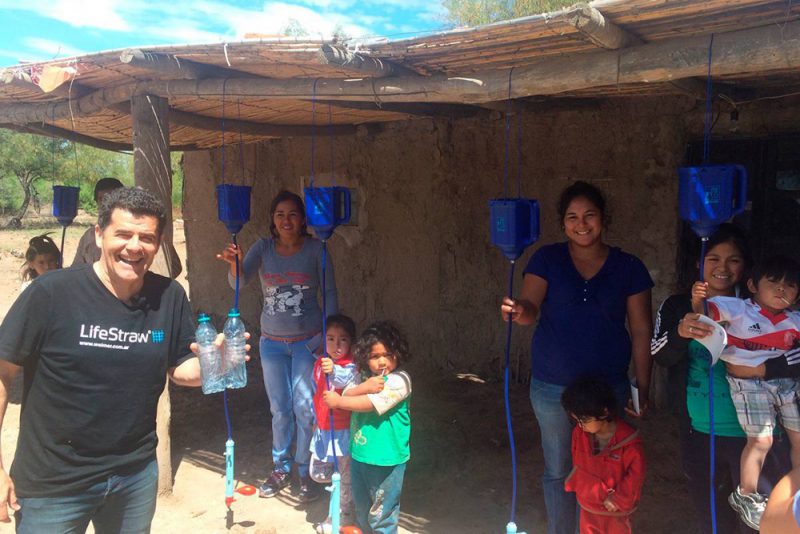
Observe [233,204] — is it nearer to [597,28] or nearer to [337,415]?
[337,415]

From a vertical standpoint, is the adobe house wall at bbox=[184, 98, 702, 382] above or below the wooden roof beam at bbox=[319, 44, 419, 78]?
below

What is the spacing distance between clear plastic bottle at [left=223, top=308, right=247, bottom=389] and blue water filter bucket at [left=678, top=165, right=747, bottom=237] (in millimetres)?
1717

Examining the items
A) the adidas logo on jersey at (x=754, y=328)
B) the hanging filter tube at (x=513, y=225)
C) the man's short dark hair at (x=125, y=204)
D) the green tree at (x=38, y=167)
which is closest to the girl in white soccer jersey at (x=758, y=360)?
the adidas logo on jersey at (x=754, y=328)

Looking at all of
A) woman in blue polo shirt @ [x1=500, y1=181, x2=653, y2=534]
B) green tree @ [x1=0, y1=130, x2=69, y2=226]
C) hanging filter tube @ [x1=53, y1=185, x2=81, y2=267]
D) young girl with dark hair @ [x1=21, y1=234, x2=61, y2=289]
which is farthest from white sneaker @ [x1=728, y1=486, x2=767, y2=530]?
green tree @ [x1=0, y1=130, x2=69, y2=226]

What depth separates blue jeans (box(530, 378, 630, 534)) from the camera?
2475 mm

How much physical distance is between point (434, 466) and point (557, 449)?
1.56 metres

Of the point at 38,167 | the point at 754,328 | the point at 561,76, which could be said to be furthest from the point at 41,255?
the point at 38,167

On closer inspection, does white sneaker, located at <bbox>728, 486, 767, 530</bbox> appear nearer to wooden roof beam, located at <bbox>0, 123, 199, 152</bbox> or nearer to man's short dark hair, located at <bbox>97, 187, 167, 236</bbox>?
man's short dark hair, located at <bbox>97, 187, 167, 236</bbox>

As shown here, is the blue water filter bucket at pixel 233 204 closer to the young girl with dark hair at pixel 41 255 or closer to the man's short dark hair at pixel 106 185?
the man's short dark hair at pixel 106 185

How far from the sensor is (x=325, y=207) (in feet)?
9.61

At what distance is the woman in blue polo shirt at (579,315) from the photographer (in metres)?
2.39

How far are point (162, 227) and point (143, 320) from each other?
0.33 meters

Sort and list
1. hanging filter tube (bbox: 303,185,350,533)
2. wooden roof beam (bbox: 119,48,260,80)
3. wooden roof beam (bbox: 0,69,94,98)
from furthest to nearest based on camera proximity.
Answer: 1. wooden roof beam (bbox: 0,69,94,98)
2. wooden roof beam (bbox: 119,48,260,80)
3. hanging filter tube (bbox: 303,185,350,533)

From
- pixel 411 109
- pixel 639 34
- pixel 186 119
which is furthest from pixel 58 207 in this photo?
pixel 639 34
